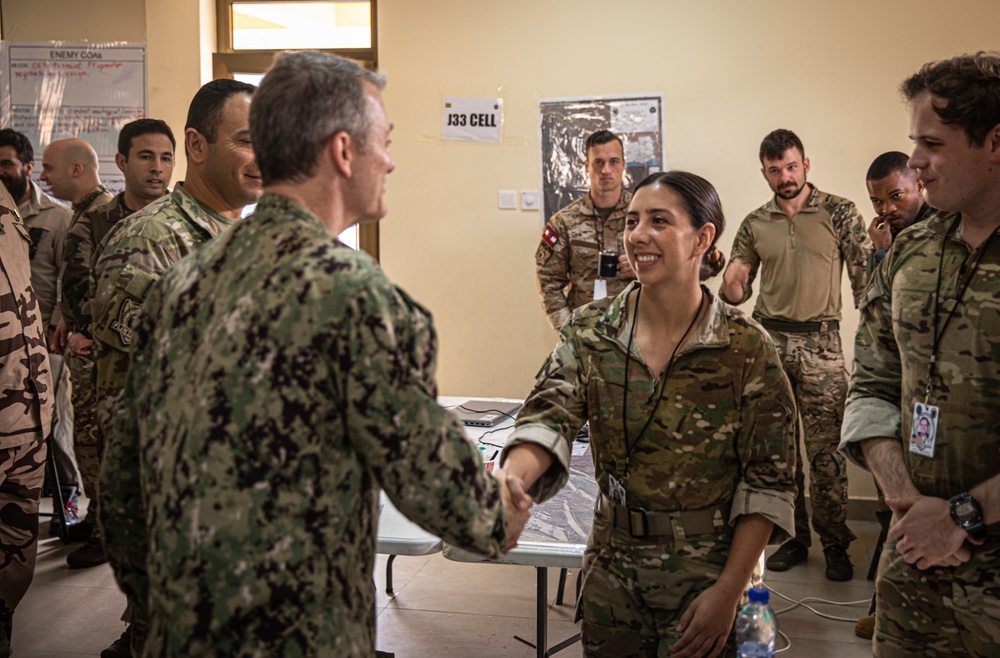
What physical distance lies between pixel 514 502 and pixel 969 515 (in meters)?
0.82

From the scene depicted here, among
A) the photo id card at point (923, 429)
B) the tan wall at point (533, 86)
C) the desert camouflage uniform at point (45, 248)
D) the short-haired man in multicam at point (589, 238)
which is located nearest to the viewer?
the photo id card at point (923, 429)

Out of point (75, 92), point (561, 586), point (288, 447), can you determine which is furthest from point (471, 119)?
point (288, 447)

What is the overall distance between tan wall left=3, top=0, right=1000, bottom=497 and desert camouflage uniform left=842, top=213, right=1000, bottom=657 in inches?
135

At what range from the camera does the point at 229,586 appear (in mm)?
1161

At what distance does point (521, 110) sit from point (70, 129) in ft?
9.34

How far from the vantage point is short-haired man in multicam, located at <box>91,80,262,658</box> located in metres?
2.27

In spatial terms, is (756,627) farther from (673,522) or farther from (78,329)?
(78,329)

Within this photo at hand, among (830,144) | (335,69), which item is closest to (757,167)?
(830,144)

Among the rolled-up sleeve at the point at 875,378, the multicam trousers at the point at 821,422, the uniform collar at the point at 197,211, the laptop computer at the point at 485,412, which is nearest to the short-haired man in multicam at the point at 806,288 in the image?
the multicam trousers at the point at 821,422

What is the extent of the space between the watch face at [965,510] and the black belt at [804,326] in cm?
298

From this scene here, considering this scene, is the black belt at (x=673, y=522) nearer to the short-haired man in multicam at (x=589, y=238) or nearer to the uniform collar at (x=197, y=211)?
the uniform collar at (x=197, y=211)

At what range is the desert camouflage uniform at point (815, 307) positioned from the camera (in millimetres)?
4395

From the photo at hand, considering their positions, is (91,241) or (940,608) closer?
(940,608)

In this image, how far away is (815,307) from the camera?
14.9 feet
